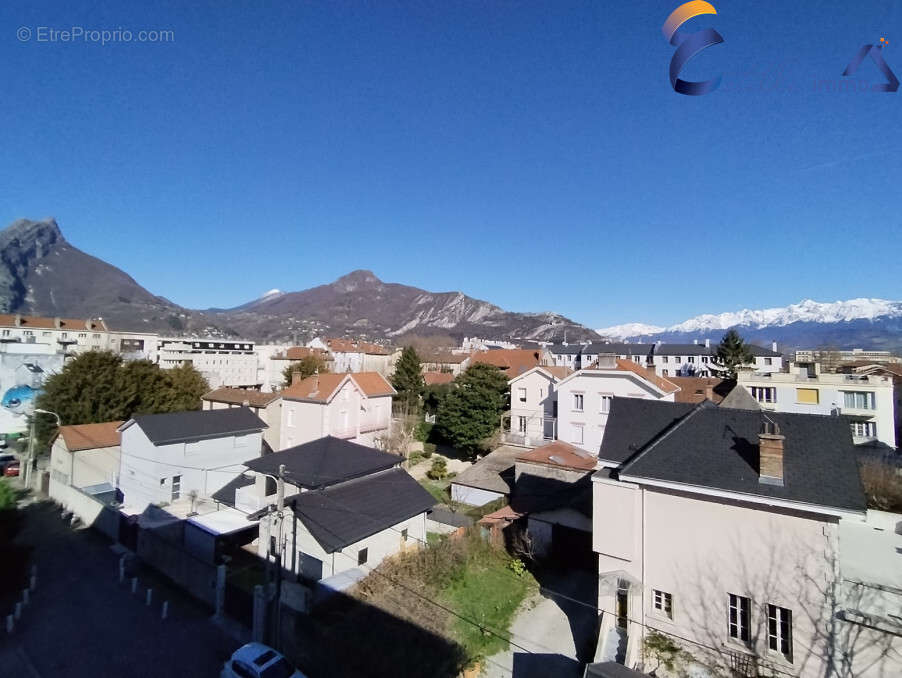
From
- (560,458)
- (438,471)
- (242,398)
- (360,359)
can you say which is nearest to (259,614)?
(560,458)

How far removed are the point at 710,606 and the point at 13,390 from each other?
56485mm

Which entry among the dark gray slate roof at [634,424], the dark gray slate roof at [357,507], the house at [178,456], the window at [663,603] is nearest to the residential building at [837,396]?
the dark gray slate roof at [634,424]

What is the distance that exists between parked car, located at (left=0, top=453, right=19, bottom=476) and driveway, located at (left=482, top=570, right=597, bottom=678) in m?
34.9

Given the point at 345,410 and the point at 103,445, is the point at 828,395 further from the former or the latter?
the point at 103,445

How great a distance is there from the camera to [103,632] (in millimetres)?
12234

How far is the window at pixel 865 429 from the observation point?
2988 cm

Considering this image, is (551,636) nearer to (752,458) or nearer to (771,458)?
(752,458)

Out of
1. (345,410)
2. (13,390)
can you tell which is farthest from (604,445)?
(13,390)

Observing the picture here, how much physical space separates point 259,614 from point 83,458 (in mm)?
18563

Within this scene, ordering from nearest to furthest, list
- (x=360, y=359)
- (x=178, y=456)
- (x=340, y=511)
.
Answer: (x=340, y=511) < (x=178, y=456) < (x=360, y=359)

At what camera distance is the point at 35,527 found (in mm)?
19812

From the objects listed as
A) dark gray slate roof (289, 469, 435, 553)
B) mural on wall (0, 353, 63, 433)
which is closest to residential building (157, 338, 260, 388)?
mural on wall (0, 353, 63, 433)

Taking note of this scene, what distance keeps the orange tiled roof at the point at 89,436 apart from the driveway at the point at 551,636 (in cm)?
2377

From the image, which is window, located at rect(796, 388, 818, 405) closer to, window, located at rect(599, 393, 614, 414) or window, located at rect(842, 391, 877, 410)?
window, located at rect(842, 391, 877, 410)
